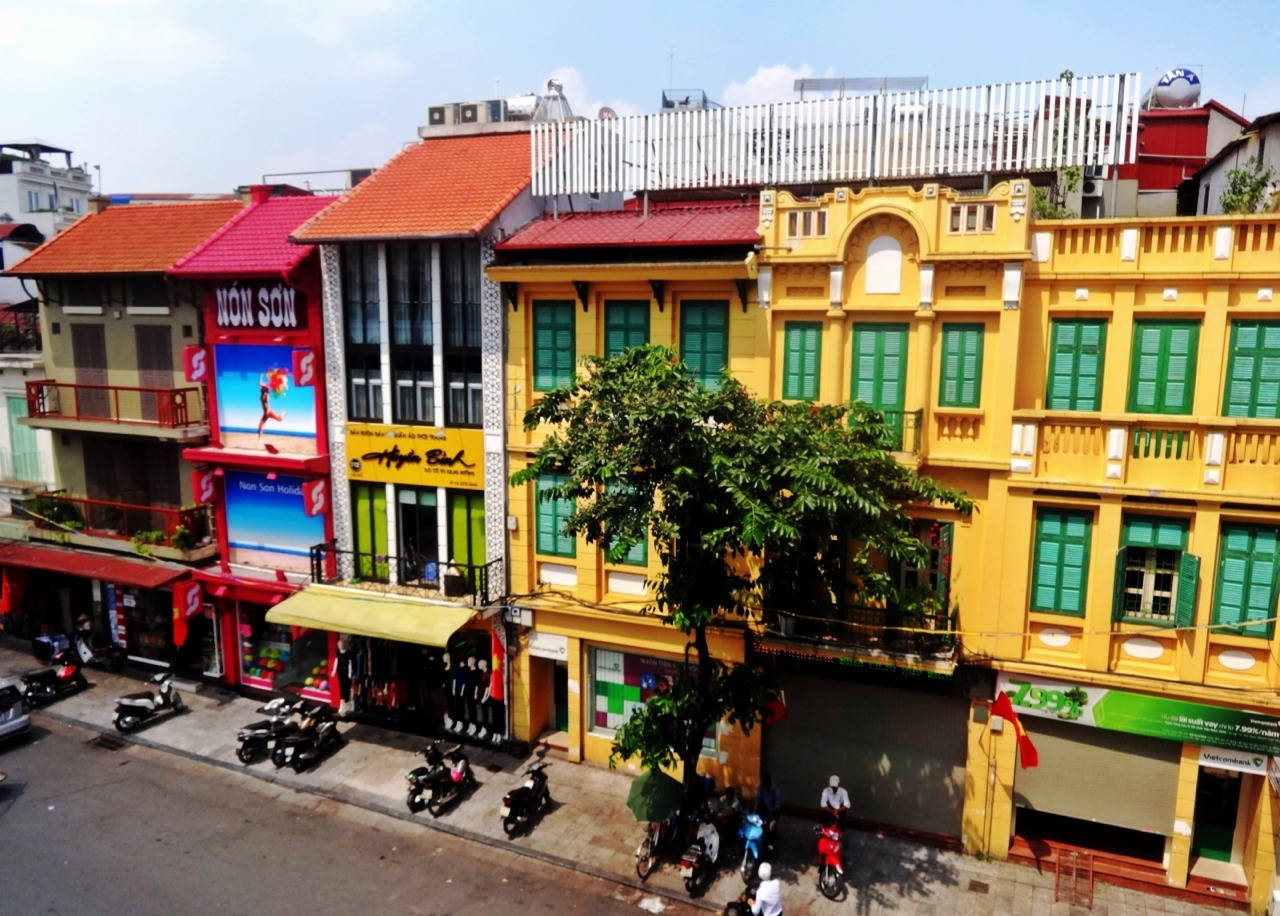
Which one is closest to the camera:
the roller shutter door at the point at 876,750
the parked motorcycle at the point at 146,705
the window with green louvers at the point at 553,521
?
the roller shutter door at the point at 876,750

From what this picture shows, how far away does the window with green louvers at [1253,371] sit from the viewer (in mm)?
13617

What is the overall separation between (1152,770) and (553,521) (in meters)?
12.2

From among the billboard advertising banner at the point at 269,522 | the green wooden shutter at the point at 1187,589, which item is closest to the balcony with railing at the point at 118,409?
the billboard advertising banner at the point at 269,522

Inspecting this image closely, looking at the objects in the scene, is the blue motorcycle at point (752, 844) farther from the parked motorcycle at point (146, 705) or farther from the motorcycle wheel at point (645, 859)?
the parked motorcycle at point (146, 705)

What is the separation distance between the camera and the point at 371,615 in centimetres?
1911

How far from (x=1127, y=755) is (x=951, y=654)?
11.3ft

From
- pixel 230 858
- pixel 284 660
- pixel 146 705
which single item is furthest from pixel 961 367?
pixel 146 705

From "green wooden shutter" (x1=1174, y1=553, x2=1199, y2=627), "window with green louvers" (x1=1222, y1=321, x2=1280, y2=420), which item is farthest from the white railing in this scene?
"green wooden shutter" (x1=1174, y1=553, x2=1199, y2=627)

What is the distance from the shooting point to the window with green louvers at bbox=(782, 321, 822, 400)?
16.2 metres

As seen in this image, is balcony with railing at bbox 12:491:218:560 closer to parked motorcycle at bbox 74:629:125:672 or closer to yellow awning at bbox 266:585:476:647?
parked motorcycle at bbox 74:629:125:672

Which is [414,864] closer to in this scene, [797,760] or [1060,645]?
[797,760]

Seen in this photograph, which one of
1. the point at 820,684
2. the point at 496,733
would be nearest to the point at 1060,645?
the point at 820,684

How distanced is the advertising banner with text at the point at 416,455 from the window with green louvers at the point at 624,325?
145 inches

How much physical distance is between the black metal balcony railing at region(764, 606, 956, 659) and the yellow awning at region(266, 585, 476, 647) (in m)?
7.10
